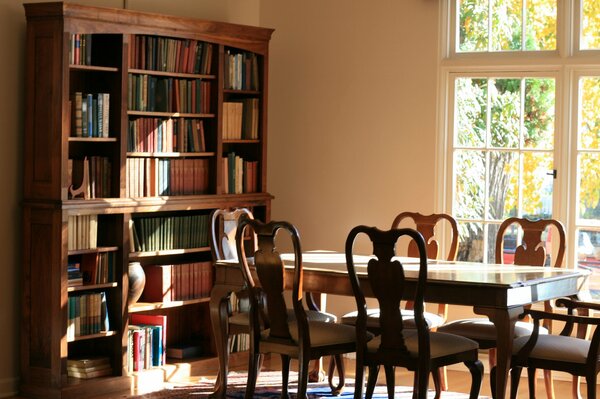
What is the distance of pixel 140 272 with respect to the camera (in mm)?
6473

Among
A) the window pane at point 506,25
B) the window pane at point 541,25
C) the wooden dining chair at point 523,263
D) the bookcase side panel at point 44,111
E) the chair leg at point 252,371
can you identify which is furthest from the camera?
the window pane at point 506,25

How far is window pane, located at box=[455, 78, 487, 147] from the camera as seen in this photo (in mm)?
7059

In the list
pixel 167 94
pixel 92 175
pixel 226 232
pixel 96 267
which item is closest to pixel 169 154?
pixel 167 94

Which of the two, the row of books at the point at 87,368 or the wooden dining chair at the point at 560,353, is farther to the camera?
the row of books at the point at 87,368

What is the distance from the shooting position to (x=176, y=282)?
6.79 m

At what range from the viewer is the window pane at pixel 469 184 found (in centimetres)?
709

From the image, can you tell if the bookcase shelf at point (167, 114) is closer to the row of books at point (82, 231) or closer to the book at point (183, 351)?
the row of books at point (82, 231)

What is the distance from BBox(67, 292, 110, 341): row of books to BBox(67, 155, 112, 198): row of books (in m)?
0.61

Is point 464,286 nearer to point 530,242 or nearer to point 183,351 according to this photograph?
point 530,242

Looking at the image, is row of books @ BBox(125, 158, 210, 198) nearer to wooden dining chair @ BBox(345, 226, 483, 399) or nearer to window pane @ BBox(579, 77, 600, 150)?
wooden dining chair @ BBox(345, 226, 483, 399)

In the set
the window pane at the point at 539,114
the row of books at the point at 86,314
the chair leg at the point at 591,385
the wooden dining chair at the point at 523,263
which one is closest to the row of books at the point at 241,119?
the row of books at the point at 86,314

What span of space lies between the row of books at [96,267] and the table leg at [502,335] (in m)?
2.45

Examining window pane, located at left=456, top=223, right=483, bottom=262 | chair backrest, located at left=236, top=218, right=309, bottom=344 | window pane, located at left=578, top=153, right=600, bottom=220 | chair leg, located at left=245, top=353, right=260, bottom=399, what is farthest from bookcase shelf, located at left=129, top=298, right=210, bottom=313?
window pane, located at left=578, top=153, right=600, bottom=220

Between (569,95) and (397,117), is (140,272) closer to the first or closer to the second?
(397,117)
